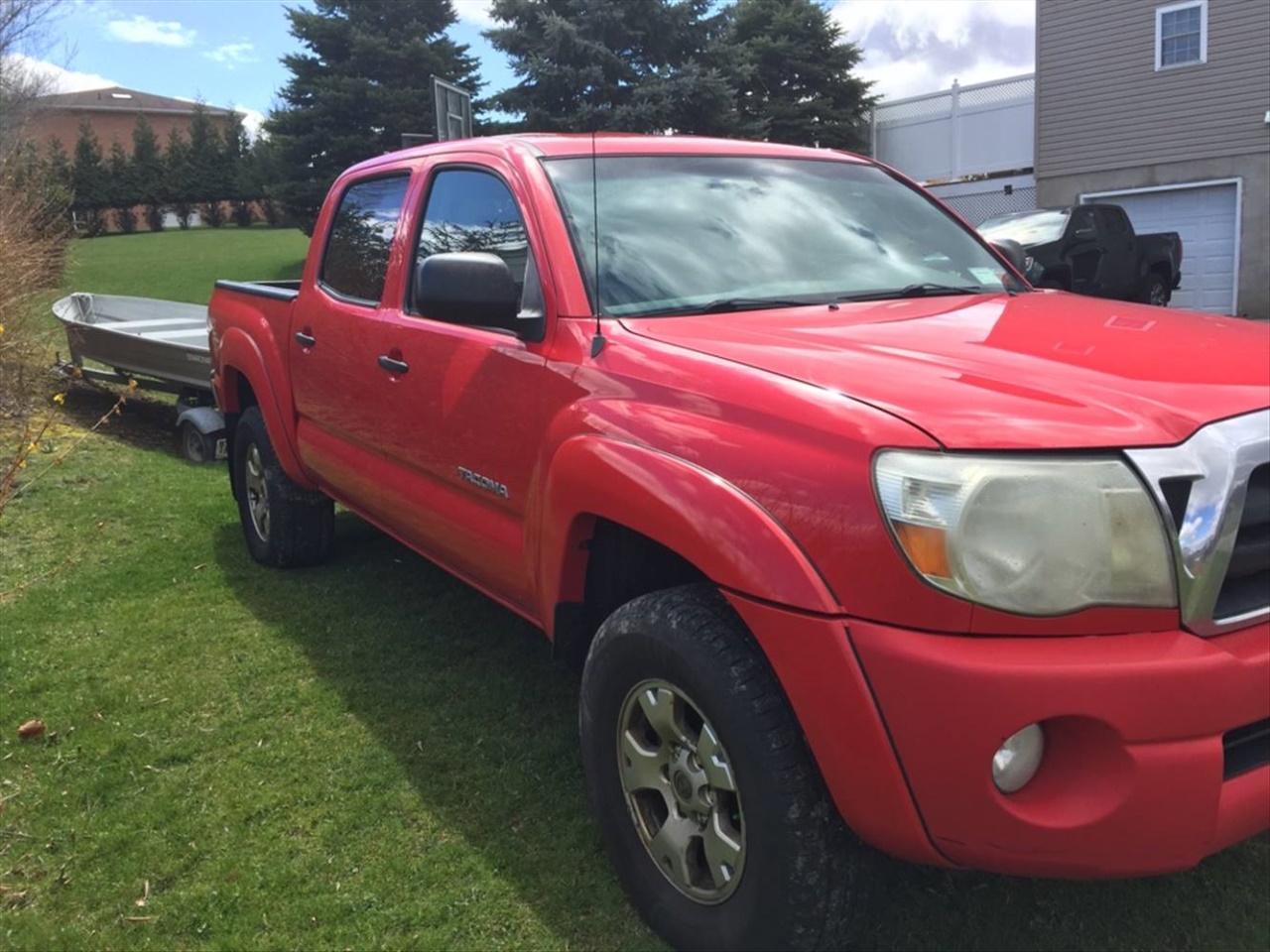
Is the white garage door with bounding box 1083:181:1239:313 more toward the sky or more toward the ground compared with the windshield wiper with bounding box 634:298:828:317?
more toward the sky

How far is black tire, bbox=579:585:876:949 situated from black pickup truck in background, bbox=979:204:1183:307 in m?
10.9

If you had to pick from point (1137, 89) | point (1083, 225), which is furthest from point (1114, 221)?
point (1137, 89)

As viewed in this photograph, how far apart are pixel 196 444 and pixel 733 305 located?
6.15 metres

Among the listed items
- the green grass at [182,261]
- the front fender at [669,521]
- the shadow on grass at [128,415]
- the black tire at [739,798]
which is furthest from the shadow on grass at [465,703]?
the green grass at [182,261]

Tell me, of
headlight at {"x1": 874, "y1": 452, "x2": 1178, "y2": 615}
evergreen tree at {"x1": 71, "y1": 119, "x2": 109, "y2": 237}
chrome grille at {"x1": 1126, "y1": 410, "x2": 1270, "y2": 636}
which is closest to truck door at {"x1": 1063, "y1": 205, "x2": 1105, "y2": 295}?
chrome grille at {"x1": 1126, "y1": 410, "x2": 1270, "y2": 636}

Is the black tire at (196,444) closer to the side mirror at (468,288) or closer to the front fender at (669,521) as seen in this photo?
the side mirror at (468,288)

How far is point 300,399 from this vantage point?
15.1 feet

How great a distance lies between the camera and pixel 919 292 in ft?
10.2

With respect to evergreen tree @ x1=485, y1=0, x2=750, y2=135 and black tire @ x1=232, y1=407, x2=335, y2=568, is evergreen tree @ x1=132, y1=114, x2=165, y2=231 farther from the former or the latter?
black tire @ x1=232, y1=407, x2=335, y2=568

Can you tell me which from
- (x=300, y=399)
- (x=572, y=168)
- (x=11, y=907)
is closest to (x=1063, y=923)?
(x=572, y=168)

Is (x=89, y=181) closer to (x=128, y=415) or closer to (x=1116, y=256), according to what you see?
(x=128, y=415)

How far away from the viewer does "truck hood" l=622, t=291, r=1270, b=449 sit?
188 cm

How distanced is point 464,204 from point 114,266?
25751mm

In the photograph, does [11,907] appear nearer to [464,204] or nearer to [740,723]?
[740,723]
